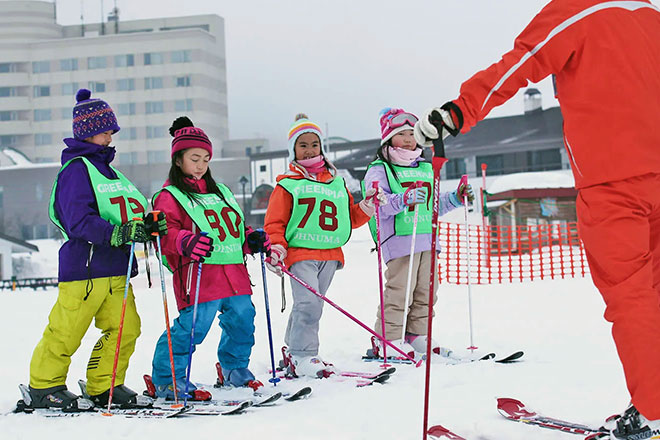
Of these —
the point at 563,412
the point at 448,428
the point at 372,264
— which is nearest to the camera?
the point at 448,428

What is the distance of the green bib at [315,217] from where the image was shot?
4.41 metres

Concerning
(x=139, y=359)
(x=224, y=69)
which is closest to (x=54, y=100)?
(x=224, y=69)

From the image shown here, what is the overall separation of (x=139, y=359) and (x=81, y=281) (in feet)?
6.25

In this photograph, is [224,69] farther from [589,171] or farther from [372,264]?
[589,171]

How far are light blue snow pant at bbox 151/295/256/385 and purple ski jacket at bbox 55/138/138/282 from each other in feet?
1.60

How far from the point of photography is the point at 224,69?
57531mm

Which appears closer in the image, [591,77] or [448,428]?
[591,77]

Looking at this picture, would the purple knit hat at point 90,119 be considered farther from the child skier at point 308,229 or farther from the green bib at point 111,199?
the child skier at point 308,229

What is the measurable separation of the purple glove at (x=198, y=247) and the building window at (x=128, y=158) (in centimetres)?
5344

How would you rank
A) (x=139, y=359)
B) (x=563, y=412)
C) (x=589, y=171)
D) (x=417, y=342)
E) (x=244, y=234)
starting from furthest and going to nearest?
(x=139, y=359) < (x=417, y=342) < (x=244, y=234) < (x=563, y=412) < (x=589, y=171)

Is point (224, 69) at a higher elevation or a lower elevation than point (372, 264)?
higher

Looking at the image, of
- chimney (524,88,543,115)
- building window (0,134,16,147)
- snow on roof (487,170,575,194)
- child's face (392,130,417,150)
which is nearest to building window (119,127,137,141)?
building window (0,134,16,147)

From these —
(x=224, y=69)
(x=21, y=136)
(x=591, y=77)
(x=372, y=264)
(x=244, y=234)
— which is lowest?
(x=372, y=264)

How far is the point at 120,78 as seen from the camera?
182ft
